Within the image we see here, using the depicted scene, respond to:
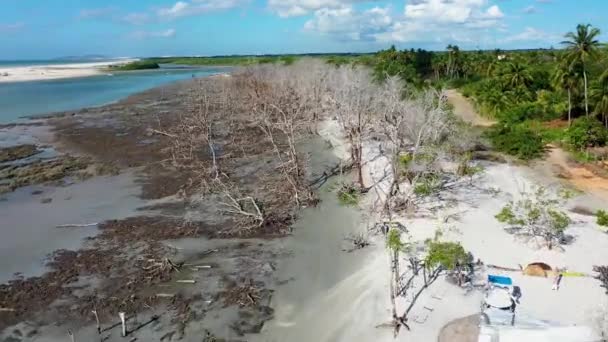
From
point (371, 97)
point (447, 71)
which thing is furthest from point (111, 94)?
point (371, 97)

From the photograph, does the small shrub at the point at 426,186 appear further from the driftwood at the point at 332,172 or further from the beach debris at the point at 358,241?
the driftwood at the point at 332,172

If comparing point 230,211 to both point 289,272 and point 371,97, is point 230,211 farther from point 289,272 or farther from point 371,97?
point 371,97

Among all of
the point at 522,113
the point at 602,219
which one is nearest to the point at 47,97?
the point at 522,113

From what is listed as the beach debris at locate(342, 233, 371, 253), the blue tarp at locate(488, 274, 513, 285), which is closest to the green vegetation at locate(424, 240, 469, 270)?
the blue tarp at locate(488, 274, 513, 285)

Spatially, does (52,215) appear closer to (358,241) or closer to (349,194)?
(349,194)

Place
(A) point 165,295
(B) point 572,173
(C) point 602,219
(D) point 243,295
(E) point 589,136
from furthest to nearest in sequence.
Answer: (E) point 589,136
(B) point 572,173
(C) point 602,219
(A) point 165,295
(D) point 243,295

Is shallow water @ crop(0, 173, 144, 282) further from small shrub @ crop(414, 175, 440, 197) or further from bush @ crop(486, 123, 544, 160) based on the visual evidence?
bush @ crop(486, 123, 544, 160)
